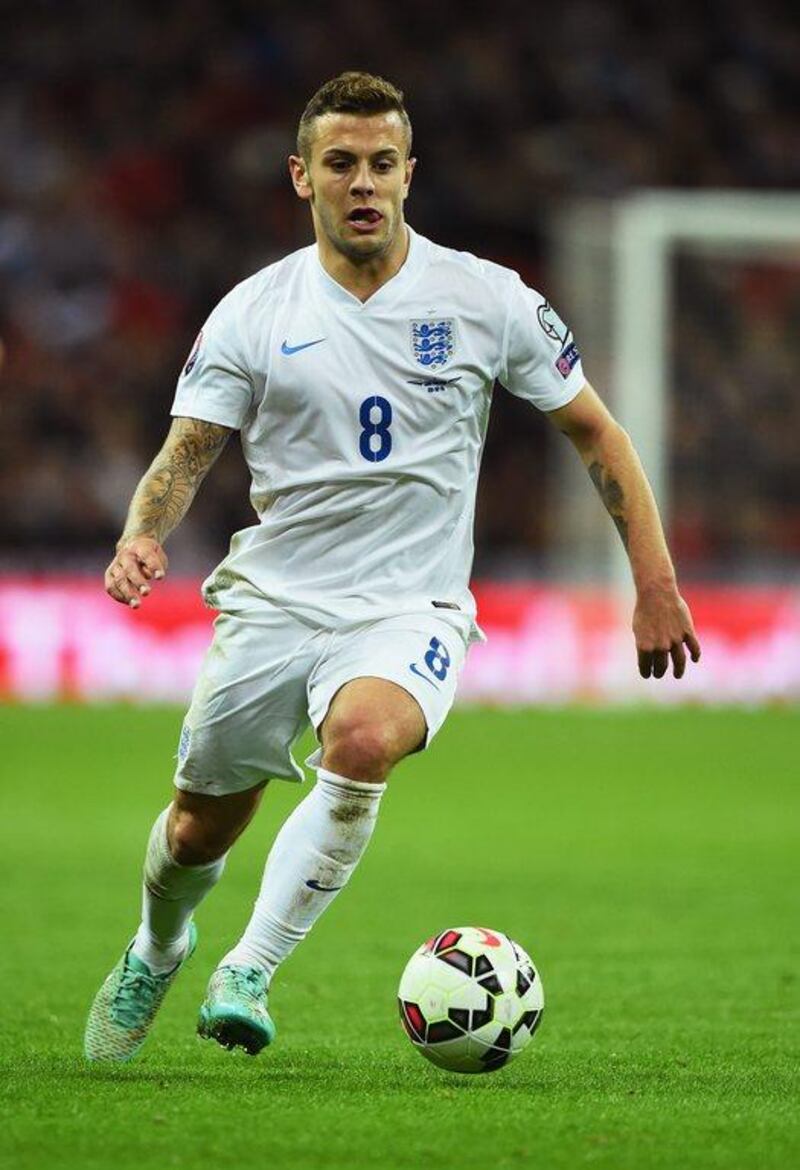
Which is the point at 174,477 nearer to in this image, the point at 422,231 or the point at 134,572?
the point at 134,572

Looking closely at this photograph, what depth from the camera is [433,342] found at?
17.7ft

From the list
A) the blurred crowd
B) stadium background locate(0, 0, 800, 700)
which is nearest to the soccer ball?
stadium background locate(0, 0, 800, 700)

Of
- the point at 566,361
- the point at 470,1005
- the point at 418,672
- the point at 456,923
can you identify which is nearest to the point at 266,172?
the point at 456,923

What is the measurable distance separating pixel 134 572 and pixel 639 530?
3.95 feet

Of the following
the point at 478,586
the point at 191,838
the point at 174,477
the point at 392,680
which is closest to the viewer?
the point at 392,680

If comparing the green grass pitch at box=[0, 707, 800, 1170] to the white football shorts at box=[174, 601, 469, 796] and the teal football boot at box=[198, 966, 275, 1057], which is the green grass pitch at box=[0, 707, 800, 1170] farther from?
the white football shorts at box=[174, 601, 469, 796]

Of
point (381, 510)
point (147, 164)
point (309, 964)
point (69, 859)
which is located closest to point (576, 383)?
point (381, 510)

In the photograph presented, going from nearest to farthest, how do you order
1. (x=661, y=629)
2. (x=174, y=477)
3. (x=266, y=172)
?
(x=661, y=629) < (x=174, y=477) < (x=266, y=172)

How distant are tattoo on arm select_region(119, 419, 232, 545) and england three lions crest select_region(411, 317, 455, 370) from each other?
497 millimetres

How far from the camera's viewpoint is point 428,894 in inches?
360

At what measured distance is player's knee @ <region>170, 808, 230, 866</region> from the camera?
544 centimetres

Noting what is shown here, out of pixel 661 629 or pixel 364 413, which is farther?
pixel 364 413

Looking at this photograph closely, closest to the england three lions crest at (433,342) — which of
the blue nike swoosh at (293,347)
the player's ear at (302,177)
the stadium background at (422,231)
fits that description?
the blue nike swoosh at (293,347)

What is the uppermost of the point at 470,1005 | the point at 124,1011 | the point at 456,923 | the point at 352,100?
the point at 352,100
